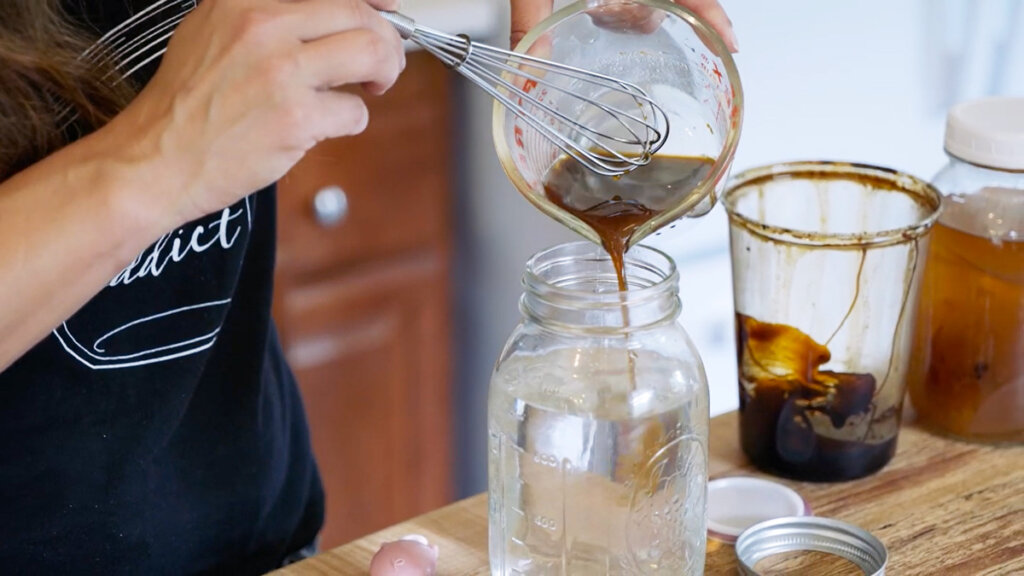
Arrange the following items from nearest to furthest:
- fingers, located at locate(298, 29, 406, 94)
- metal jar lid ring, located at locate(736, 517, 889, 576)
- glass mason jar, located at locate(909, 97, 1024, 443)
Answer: fingers, located at locate(298, 29, 406, 94)
metal jar lid ring, located at locate(736, 517, 889, 576)
glass mason jar, located at locate(909, 97, 1024, 443)

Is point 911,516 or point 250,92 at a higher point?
point 250,92

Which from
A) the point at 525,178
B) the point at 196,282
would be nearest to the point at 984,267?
the point at 525,178

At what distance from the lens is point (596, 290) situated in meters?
0.72

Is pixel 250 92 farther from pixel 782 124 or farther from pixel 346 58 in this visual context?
pixel 782 124

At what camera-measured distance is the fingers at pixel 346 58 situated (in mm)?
565

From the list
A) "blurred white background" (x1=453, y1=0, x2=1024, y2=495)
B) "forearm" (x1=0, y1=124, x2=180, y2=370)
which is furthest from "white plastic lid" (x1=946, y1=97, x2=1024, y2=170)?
"blurred white background" (x1=453, y1=0, x2=1024, y2=495)

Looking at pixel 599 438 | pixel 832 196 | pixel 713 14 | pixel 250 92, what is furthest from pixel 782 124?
pixel 250 92

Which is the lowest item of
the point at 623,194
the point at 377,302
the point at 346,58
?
the point at 377,302

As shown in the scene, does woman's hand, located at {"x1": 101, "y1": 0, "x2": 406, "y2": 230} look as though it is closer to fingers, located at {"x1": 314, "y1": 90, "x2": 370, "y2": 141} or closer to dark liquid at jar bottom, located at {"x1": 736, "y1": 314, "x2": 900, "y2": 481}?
fingers, located at {"x1": 314, "y1": 90, "x2": 370, "y2": 141}

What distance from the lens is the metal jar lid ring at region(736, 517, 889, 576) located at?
2.24 ft

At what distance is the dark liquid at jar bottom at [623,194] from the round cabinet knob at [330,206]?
2.54 feet

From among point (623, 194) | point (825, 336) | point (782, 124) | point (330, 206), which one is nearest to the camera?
point (623, 194)

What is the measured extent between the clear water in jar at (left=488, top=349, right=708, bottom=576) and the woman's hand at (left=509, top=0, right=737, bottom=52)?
190mm

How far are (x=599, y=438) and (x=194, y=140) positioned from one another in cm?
26
